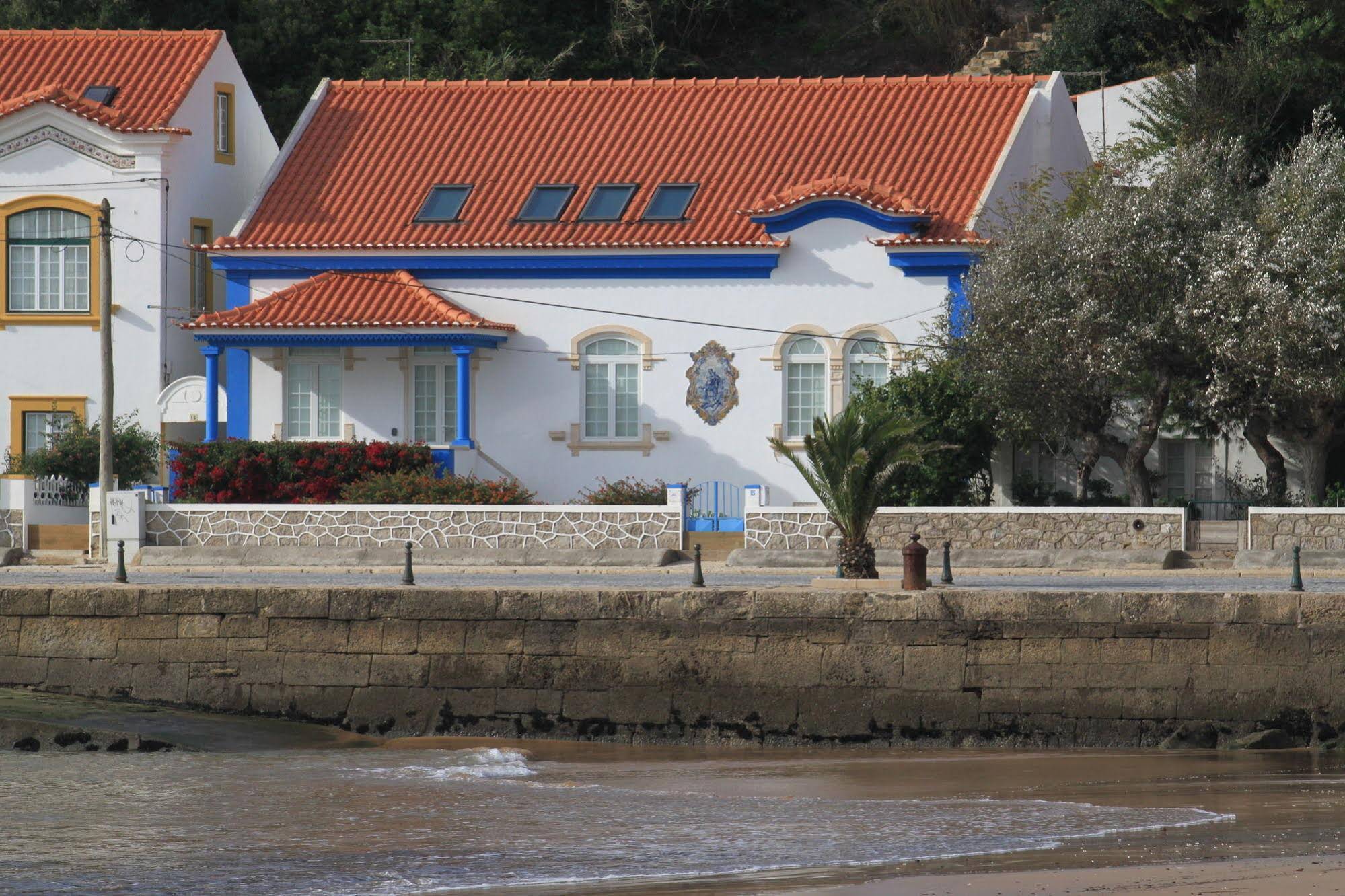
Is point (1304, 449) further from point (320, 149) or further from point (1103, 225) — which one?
point (320, 149)

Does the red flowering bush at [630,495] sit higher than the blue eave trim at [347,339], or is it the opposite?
the blue eave trim at [347,339]

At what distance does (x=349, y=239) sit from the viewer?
105ft

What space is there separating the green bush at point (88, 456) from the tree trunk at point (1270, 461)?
56.2 feet

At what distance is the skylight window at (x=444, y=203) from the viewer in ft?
106

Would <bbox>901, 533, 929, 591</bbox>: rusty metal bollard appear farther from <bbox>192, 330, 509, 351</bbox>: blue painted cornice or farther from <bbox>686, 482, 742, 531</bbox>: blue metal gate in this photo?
<bbox>192, 330, 509, 351</bbox>: blue painted cornice

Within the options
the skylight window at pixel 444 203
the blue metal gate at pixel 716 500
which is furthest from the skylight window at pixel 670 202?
the blue metal gate at pixel 716 500

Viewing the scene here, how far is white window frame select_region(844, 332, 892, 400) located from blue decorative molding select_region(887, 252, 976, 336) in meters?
1.17

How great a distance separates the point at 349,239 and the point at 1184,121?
15.7 meters

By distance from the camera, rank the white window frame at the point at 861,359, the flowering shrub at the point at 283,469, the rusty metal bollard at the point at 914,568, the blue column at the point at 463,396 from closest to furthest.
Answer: the rusty metal bollard at the point at 914,568 < the flowering shrub at the point at 283,469 < the white window frame at the point at 861,359 < the blue column at the point at 463,396

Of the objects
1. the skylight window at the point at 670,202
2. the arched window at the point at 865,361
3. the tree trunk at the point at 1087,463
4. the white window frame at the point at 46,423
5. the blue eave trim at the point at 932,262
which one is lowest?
the tree trunk at the point at 1087,463

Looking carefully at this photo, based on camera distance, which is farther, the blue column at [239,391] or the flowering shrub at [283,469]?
the blue column at [239,391]

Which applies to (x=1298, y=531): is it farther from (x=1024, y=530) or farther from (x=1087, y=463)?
(x=1087, y=463)

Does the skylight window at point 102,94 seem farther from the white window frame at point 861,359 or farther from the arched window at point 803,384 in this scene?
the white window frame at point 861,359

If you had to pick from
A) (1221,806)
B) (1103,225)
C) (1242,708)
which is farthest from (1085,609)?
(1103,225)
